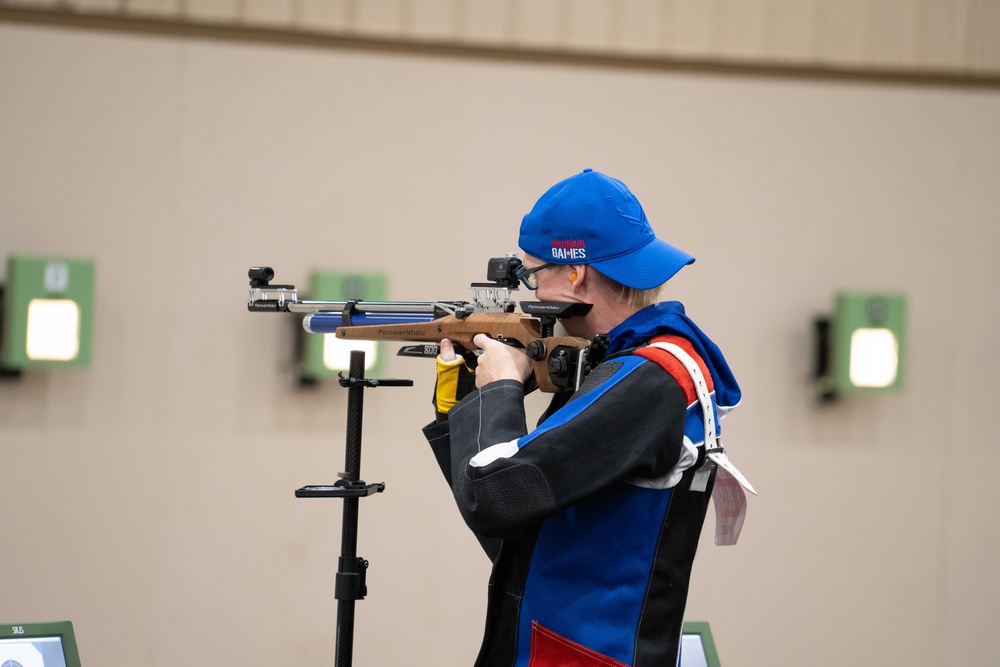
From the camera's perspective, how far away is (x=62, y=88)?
257 cm

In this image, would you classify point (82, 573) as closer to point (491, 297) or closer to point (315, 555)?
point (315, 555)

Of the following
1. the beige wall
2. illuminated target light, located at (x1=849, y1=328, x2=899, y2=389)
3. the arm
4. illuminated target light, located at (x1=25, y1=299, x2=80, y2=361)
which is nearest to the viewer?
the arm

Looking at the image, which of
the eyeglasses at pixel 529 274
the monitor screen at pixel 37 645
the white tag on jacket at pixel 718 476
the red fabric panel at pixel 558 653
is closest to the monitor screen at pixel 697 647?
the white tag on jacket at pixel 718 476

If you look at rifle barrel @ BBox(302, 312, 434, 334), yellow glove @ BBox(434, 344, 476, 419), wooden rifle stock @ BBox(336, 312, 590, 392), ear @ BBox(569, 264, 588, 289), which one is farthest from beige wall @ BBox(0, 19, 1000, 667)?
ear @ BBox(569, 264, 588, 289)

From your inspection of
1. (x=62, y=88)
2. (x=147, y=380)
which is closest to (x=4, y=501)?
(x=147, y=380)

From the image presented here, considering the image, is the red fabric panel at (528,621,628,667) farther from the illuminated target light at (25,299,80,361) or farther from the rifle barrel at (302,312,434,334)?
the illuminated target light at (25,299,80,361)

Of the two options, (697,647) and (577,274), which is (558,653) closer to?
Result: (577,274)

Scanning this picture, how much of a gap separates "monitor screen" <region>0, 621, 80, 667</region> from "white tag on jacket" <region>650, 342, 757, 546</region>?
122 cm

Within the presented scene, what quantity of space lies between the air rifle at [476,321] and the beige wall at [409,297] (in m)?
0.94

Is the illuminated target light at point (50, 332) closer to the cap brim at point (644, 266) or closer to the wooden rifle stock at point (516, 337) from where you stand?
the wooden rifle stock at point (516, 337)

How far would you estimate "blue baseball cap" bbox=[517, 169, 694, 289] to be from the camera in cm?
138

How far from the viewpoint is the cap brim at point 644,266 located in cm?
137

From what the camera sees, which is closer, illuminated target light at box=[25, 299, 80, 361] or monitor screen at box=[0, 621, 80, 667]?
monitor screen at box=[0, 621, 80, 667]

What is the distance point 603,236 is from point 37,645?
1305mm
